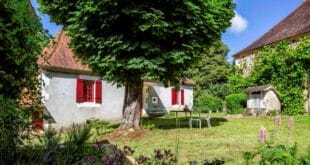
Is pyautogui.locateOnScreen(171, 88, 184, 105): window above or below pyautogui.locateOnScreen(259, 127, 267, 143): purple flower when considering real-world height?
above

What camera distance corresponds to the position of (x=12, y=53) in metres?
4.40

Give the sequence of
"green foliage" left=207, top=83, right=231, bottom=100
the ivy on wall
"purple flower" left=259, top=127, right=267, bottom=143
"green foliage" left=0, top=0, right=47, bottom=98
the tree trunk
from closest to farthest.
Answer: "green foliage" left=0, top=0, right=47, bottom=98, "purple flower" left=259, top=127, right=267, bottom=143, the tree trunk, the ivy on wall, "green foliage" left=207, top=83, right=231, bottom=100

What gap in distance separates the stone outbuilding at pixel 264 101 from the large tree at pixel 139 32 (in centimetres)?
1177

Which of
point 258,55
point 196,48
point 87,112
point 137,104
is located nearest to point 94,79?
point 87,112

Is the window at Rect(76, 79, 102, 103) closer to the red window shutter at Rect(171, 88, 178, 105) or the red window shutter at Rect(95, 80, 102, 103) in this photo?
the red window shutter at Rect(95, 80, 102, 103)

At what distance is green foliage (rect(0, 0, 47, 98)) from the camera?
4378mm

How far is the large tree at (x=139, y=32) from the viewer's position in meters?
11.7

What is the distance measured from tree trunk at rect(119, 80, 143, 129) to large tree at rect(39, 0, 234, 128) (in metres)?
0.12

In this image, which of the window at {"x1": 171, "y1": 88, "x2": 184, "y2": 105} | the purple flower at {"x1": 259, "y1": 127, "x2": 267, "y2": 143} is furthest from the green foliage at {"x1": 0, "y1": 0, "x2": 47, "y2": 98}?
the window at {"x1": 171, "y1": 88, "x2": 184, "y2": 105}

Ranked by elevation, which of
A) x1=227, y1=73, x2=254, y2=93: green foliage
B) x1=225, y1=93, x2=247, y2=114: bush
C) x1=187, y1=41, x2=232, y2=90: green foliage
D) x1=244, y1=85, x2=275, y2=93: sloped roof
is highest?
x1=187, y1=41, x2=232, y2=90: green foliage

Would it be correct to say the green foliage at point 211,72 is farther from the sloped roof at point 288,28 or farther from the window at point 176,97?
the window at point 176,97

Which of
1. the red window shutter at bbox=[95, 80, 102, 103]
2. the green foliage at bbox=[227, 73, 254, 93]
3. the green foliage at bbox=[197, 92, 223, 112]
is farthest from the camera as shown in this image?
the green foliage at bbox=[197, 92, 223, 112]

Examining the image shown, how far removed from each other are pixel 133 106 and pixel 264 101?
1286 cm

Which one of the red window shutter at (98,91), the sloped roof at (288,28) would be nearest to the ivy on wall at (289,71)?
the sloped roof at (288,28)
